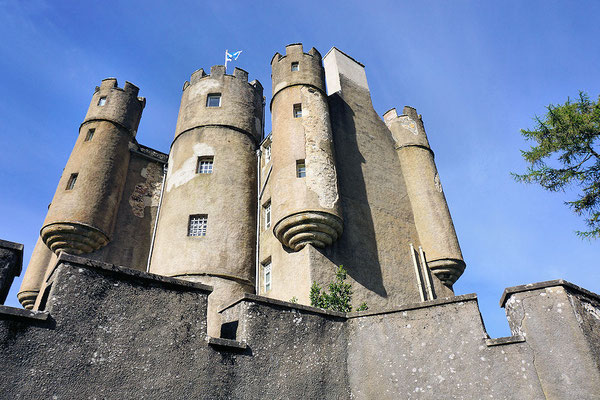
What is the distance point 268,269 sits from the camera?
16062 millimetres

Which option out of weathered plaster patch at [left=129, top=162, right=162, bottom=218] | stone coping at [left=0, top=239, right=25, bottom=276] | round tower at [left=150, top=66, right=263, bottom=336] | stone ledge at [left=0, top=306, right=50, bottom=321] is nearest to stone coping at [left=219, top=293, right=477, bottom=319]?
stone ledge at [left=0, top=306, right=50, bottom=321]

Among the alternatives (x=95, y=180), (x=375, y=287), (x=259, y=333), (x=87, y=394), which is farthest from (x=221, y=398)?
(x=95, y=180)

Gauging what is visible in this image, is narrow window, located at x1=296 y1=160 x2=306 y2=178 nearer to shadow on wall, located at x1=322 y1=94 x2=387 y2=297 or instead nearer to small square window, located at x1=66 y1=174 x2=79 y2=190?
shadow on wall, located at x1=322 y1=94 x2=387 y2=297

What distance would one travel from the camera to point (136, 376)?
5.70m

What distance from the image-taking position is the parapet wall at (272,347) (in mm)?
5379

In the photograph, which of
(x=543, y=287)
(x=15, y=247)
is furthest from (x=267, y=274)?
(x=543, y=287)

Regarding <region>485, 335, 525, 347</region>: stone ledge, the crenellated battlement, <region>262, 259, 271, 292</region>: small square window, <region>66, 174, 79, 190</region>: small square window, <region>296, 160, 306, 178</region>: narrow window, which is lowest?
<region>485, 335, 525, 347</region>: stone ledge

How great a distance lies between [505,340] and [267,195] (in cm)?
1197

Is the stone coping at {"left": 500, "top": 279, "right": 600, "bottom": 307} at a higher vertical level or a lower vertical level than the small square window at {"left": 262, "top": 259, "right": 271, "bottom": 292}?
lower

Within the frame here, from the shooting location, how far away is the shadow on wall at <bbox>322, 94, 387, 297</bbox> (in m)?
14.4

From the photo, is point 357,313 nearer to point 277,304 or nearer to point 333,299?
point 277,304

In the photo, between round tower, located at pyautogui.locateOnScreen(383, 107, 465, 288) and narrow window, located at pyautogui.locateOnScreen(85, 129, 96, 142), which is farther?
narrow window, located at pyautogui.locateOnScreen(85, 129, 96, 142)

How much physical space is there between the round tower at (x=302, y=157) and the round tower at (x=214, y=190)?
A: 93.3 inches

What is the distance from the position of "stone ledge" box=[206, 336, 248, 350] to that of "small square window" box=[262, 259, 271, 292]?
28.7 ft
